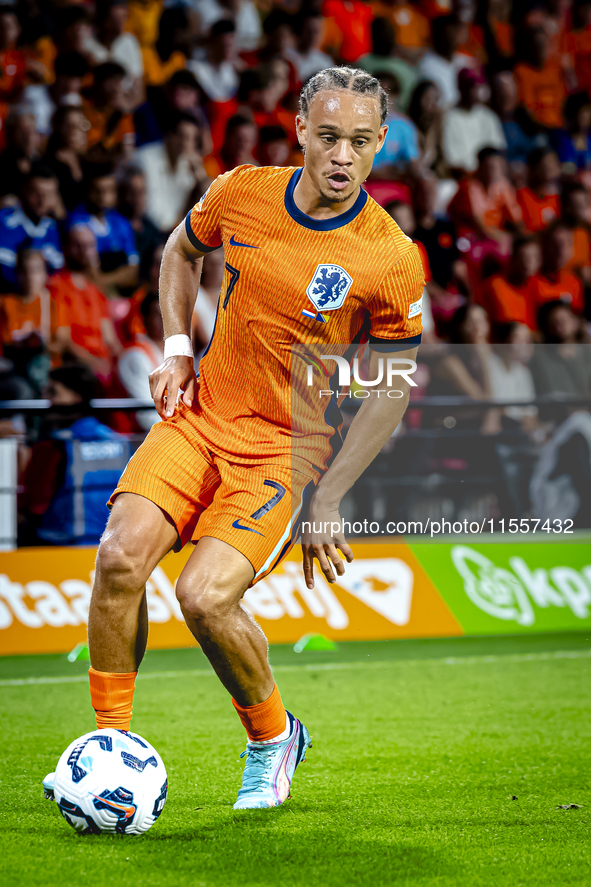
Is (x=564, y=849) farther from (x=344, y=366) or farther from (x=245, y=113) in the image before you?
(x=245, y=113)

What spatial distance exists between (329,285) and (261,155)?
5.84 metres

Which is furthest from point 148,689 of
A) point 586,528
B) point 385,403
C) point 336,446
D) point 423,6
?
point 423,6

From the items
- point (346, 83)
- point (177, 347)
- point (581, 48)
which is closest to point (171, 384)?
point (177, 347)

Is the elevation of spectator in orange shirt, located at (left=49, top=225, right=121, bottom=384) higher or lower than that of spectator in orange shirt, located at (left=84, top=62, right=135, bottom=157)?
lower

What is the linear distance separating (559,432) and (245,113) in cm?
417

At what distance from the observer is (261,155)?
904 cm

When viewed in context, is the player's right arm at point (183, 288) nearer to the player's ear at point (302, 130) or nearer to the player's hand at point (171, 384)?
the player's hand at point (171, 384)

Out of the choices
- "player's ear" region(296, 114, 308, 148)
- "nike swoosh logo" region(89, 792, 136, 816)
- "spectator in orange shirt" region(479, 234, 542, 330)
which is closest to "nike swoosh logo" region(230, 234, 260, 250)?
"player's ear" region(296, 114, 308, 148)

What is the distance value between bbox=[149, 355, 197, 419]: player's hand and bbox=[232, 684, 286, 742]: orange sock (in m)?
1.05

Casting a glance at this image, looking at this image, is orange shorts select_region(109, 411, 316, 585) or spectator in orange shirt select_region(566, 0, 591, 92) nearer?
orange shorts select_region(109, 411, 316, 585)

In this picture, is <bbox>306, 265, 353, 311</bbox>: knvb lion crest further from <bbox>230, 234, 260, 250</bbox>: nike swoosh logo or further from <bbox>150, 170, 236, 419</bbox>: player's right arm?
<bbox>150, 170, 236, 419</bbox>: player's right arm

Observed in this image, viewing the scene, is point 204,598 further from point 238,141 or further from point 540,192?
point 540,192

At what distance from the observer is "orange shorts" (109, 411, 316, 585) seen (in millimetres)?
3473

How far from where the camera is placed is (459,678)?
238 inches
